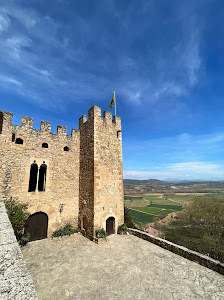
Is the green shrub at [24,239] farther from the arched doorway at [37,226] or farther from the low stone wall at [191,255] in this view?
the low stone wall at [191,255]

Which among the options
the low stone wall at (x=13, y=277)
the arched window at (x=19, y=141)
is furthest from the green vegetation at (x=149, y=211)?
the low stone wall at (x=13, y=277)

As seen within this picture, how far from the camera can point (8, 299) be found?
128cm

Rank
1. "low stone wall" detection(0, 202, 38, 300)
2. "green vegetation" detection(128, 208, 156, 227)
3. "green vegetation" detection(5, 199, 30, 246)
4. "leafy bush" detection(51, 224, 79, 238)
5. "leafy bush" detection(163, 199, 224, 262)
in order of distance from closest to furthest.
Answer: "low stone wall" detection(0, 202, 38, 300), "green vegetation" detection(5, 199, 30, 246), "leafy bush" detection(51, 224, 79, 238), "leafy bush" detection(163, 199, 224, 262), "green vegetation" detection(128, 208, 156, 227)

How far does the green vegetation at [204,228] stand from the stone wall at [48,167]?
1619 centimetres

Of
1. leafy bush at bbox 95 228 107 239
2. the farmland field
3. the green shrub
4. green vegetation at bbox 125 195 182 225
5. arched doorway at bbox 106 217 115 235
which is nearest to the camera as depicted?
the green shrub

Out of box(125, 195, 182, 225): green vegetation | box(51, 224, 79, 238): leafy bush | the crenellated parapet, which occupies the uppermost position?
the crenellated parapet

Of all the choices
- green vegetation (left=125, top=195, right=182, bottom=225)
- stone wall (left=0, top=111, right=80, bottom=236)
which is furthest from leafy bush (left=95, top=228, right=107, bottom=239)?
green vegetation (left=125, top=195, right=182, bottom=225)

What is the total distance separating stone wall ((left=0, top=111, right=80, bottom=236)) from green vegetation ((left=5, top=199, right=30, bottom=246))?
1.30 ft

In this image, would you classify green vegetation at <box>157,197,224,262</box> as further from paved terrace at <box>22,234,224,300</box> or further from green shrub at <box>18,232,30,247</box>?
green shrub at <box>18,232,30,247</box>

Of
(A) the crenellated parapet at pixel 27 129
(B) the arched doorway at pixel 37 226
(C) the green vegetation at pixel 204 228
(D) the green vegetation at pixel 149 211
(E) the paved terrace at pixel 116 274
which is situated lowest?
(D) the green vegetation at pixel 149 211

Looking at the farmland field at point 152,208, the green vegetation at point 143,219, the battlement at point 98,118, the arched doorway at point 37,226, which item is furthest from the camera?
the farmland field at point 152,208

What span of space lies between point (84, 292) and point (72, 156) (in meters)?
7.79

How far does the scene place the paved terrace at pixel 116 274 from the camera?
14.9 ft

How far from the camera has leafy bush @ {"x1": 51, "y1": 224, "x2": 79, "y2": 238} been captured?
909 cm
